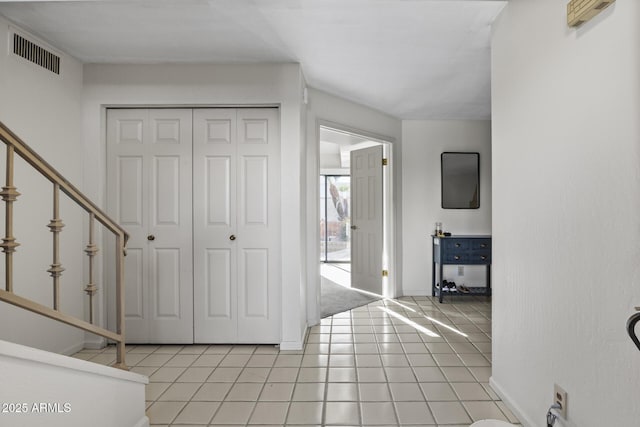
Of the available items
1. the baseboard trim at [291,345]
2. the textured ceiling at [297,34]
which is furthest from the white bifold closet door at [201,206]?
the textured ceiling at [297,34]

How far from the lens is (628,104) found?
1290 mm

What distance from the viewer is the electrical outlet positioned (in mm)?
1677

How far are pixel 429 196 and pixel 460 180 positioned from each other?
0.47 meters

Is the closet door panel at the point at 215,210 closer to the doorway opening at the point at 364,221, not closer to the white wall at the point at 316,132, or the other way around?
the white wall at the point at 316,132

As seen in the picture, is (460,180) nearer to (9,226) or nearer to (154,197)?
(154,197)

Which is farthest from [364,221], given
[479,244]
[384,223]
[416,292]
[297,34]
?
[297,34]

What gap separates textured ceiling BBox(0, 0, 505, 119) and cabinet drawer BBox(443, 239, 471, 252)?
1.96 metres

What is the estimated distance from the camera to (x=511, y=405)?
7.18 feet

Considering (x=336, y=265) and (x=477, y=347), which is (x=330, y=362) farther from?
(x=336, y=265)

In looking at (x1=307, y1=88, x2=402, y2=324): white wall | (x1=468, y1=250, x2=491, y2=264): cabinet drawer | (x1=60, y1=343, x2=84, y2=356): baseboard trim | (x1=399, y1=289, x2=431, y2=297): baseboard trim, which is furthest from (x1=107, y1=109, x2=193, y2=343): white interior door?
(x1=468, y1=250, x2=491, y2=264): cabinet drawer

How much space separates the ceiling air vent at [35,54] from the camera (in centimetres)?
260

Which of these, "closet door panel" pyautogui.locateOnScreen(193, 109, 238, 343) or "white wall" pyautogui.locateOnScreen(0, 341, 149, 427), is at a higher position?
"closet door panel" pyautogui.locateOnScreen(193, 109, 238, 343)

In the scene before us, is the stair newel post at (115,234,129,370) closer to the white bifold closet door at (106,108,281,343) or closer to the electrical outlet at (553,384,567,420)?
the white bifold closet door at (106,108,281,343)

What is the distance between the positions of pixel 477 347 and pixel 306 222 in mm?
1866
